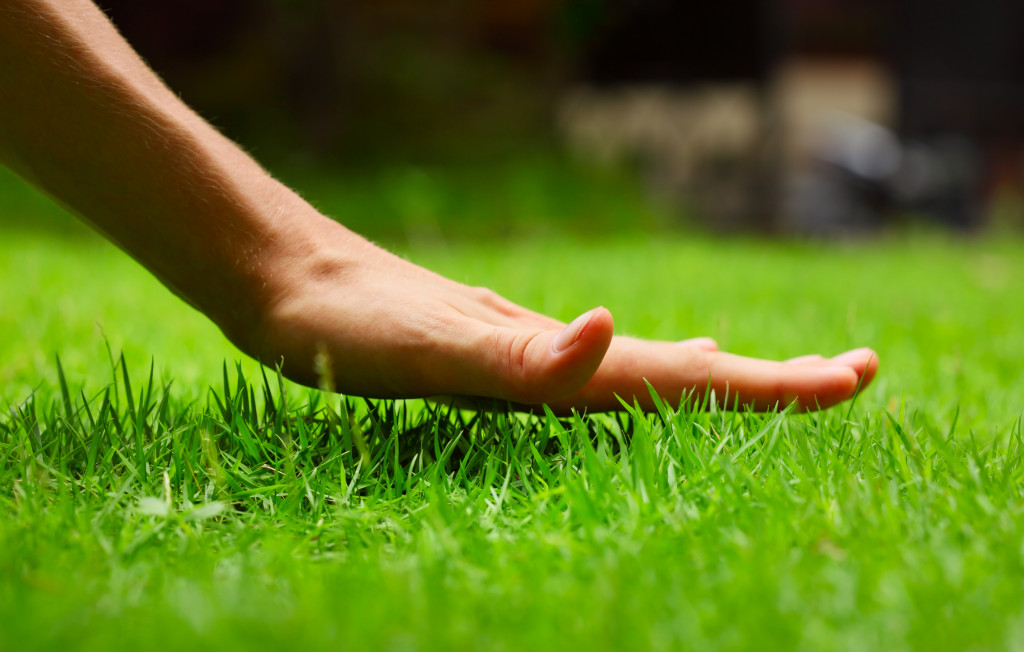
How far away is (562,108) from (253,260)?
26.6 ft

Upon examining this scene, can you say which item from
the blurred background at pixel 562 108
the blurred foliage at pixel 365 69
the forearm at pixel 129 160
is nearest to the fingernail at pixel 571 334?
the forearm at pixel 129 160

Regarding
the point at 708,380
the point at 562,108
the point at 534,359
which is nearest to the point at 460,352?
the point at 534,359

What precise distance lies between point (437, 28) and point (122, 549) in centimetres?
898

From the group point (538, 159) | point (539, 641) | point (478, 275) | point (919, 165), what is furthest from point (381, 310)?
point (919, 165)

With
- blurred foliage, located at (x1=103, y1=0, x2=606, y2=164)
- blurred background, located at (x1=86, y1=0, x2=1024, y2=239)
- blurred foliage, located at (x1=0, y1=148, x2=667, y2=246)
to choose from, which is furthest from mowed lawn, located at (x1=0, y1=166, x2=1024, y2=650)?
blurred foliage, located at (x1=103, y1=0, x2=606, y2=164)

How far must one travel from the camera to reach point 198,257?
1.25 meters

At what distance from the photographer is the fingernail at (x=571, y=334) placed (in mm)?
1048

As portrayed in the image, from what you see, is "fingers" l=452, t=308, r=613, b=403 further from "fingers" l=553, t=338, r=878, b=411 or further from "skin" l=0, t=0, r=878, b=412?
"fingers" l=553, t=338, r=878, b=411

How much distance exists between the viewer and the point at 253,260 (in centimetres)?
126

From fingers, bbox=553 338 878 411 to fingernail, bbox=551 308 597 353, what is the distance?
0.21 m

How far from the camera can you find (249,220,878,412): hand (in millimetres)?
1103

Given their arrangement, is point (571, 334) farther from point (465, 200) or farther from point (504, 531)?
point (465, 200)

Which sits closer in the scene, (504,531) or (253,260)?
(504,531)

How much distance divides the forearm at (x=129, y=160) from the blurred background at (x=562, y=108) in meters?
5.04
